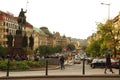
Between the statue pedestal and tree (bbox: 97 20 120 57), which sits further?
tree (bbox: 97 20 120 57)

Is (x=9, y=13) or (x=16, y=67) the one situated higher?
(x=9, y=13)

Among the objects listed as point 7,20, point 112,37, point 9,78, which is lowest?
point 9,78

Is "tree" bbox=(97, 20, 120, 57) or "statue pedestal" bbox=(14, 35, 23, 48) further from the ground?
"tree" bbox=(97, 20, 120, 57)

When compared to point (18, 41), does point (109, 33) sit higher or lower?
higher

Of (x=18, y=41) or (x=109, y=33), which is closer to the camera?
(x=18, y=41)

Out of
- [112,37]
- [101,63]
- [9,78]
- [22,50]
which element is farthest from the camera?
[112,37]

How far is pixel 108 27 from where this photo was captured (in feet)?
265

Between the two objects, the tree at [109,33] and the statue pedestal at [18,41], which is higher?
the tree at [109,33]

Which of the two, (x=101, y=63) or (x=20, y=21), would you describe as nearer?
(x=101, y=63)

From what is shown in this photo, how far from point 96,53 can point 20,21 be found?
258 ft

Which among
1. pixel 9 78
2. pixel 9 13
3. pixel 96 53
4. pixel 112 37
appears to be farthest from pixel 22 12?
pixel 9 13

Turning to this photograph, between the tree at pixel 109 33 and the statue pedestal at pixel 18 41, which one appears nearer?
the statue pedestal at pixel 18 41

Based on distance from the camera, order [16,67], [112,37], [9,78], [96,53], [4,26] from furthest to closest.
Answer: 1. [4,26]
2. [96,53]
3. [112,37]
4. [16,67]
5. [9,78]

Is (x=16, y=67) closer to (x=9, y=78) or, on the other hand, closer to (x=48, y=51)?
(x=9, y=78)
